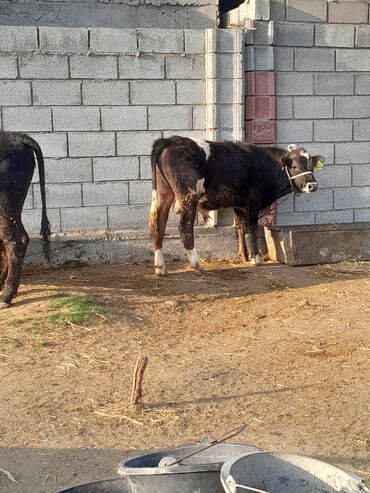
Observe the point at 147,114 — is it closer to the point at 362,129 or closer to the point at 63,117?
the point at 63,117

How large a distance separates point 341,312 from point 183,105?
335cm

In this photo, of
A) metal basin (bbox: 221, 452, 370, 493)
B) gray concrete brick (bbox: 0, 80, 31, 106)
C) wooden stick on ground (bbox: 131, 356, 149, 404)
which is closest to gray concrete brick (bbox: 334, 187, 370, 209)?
gray concrete brick (bbox: 0, 80, 31, 106)

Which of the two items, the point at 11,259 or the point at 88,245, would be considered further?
the point at 88,245

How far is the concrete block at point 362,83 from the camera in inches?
356

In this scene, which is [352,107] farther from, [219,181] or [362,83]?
[219,181]

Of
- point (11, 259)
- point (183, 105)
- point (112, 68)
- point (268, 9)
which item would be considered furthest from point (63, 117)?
point (268, 9)

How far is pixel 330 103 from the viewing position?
29.3ft

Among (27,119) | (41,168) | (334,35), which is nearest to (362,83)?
(334,35)

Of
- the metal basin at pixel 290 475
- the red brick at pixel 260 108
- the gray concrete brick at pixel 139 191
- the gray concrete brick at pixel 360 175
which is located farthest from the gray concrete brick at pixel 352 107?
the metal basin at pixel 290 475

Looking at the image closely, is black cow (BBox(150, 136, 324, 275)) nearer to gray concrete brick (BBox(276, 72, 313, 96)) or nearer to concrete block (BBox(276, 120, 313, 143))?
concrete block (BBox(276, 120, 313, 143))

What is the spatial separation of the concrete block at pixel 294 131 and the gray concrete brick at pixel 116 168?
1.86 metres

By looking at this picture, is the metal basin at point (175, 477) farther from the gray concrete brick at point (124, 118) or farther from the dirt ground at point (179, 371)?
the gray concrete brick at point (124, 118)

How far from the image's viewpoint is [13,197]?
6.47 m

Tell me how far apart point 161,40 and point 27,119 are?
5.90ft
